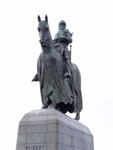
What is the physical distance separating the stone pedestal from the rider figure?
105 inches

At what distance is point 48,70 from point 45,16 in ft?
8.68

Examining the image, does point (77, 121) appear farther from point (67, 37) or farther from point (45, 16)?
point (45, 16)

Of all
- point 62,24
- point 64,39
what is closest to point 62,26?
point 62,24

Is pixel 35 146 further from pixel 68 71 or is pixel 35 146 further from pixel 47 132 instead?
pixel 68 71

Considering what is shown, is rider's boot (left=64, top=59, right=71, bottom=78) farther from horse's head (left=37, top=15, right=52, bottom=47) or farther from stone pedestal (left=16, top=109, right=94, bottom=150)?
stone pedestal (left=16, top=109, right=94, bottom=150)

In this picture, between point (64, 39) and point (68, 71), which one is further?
point (64, 39)

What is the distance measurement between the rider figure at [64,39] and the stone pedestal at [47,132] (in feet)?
8.72

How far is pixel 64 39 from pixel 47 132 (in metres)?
5.37

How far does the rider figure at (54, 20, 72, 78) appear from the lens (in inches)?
701

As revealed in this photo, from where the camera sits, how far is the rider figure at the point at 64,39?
17797 millimetres

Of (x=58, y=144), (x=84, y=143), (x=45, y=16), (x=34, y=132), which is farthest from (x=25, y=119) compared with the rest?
(x=45, y=16)

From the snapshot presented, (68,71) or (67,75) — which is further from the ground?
(68,71)

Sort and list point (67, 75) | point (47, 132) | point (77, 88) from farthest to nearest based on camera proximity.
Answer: point (77, 88) → point (67, 75) → point (47, 132)

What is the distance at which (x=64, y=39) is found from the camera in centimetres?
1836
